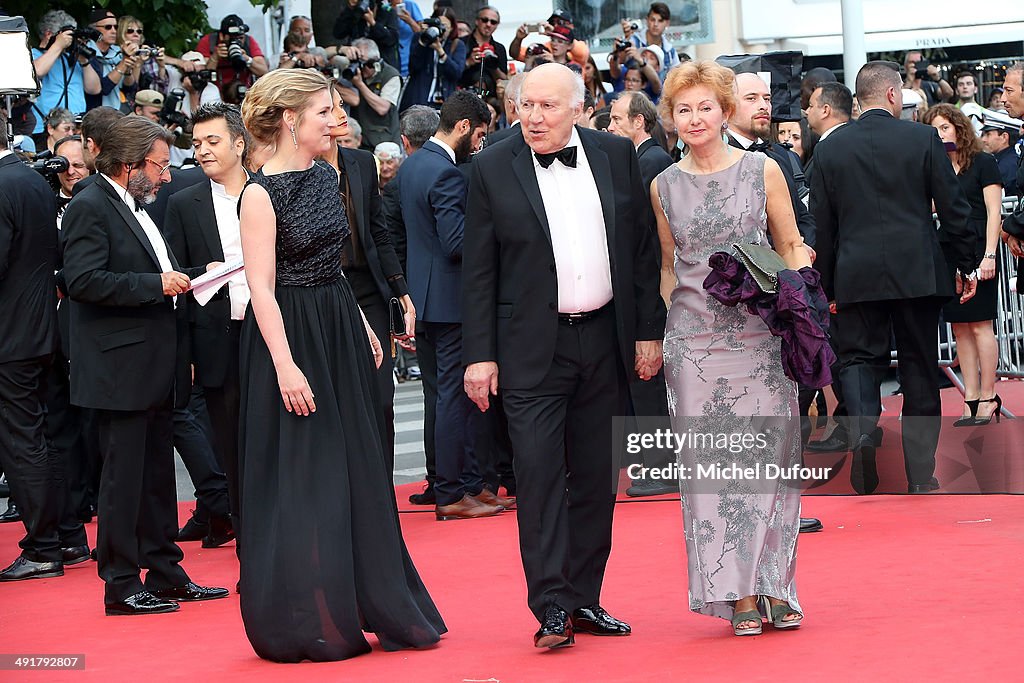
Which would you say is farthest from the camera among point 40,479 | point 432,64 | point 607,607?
point 432,64

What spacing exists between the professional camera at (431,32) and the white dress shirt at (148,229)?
9663 mm

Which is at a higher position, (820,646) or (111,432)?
(111,432)

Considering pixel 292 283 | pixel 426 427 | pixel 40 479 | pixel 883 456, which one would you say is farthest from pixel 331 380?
pixel 883 456

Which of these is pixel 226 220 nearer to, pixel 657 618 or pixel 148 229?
pixel 148 229

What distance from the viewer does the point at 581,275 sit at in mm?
5797

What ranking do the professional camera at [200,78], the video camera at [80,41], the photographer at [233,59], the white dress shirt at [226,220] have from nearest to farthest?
1. the white dress shirt at [226,220]
2. the video camera at [80,41]
3. the professional camera at [200,78]
4. the photographer at [233,59]

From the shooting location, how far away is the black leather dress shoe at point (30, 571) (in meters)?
7.98

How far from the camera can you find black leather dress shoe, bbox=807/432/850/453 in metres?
10.1

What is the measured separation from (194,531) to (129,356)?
2.20 meters

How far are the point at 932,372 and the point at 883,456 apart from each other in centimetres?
114

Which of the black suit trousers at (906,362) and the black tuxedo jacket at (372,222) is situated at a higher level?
the black tuxedo jacket at (372,222)

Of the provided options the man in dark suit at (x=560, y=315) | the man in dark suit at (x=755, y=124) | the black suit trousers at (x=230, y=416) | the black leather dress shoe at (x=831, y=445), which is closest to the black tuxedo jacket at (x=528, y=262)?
the man in dark suit at (x=560, y=315)

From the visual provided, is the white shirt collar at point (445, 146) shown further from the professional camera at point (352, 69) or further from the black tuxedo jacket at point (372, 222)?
the professional camera at point (352, 69)

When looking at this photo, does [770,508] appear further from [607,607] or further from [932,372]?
[932,372]
